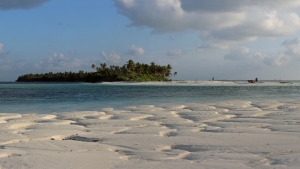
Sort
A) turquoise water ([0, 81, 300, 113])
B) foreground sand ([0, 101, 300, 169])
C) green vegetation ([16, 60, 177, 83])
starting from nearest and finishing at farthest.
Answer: foreground sand ([0, 101, 300, 169]), turquoise water ([0, 81, 300, 113]), green vegetation ([16, 60, 177, 83])

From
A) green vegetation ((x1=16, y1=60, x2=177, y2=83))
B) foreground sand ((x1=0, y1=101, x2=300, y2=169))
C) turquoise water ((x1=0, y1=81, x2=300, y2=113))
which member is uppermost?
green vegetation ((x1=16, y1=60, x2=177, y2=83))

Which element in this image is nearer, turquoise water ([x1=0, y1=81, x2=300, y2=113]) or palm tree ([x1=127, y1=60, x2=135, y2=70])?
turquoise water ([x1=0, y1=81, x2=300, y2=113])

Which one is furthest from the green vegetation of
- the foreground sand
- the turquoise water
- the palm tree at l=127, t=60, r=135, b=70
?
the foreground sand

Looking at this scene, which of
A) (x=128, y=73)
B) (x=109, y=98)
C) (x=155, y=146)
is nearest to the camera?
(x=155, y=146)

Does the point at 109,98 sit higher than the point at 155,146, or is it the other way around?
the point at 155,146

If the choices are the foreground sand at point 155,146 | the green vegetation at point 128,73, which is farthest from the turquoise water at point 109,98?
the green vegetation at point 128,73

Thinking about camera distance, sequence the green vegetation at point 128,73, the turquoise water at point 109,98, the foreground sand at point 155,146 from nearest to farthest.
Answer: the foreground sand at point 155,146, the turquoise water at point 109,98, the green vegetation at point 128,73

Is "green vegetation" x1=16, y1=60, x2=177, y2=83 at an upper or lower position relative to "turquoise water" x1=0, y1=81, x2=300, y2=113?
upper

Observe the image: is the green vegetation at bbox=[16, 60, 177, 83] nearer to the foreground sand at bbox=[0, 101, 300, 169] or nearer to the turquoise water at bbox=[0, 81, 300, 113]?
the turquoise water at bbox=[0, 81, 300, 113]

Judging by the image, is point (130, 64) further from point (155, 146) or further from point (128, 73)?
point (155, 146)

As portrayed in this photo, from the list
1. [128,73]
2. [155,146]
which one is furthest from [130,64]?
[155,146]

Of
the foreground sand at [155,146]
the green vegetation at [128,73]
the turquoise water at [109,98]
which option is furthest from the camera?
the green vegetation at [128,73]

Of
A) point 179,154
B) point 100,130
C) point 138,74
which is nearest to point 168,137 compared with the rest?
point 179,154

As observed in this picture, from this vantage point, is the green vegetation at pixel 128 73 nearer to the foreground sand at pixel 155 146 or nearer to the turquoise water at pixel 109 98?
the turquoise water at pixel 109 98
